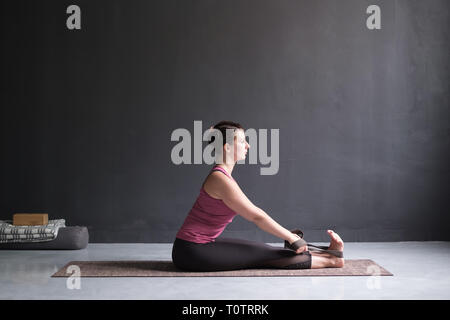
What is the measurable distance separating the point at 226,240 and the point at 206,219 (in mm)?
181

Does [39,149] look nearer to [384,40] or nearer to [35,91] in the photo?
[35,91]

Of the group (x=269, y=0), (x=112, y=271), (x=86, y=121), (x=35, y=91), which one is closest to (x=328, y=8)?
(x=269, y=0)

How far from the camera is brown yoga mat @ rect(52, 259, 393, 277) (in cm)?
300

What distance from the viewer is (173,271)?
312cm

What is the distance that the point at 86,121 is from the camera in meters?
4.56

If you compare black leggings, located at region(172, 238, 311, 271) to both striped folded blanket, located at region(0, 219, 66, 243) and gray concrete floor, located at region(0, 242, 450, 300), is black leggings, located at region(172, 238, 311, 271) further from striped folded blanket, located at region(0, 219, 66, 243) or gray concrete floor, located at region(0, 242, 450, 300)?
striped folded blanket, located at region(0, 219, 66, 243)

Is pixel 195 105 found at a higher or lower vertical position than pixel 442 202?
higher

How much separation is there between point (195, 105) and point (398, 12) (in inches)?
73.2

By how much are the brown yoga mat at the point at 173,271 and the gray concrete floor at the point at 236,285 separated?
86 millimetres

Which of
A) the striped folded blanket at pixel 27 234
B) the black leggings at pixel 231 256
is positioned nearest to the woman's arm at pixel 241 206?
the black leggings at pixel 231 256

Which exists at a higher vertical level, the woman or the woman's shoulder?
the woman's shoulder

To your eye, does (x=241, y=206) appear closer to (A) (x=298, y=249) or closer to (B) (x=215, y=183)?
(B) (x=215, y=183)

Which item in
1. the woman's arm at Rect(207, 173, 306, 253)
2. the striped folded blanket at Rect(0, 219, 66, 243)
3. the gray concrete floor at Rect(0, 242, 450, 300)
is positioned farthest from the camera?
the striped folded blanket at Rect(0, 219, 66, 243)

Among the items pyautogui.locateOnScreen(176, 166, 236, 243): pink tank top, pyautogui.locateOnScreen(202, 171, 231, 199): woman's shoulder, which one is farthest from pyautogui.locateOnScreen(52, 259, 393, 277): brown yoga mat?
pyautogui.locateOnScreen(202, 171, 231, 199): woman's shoulder
